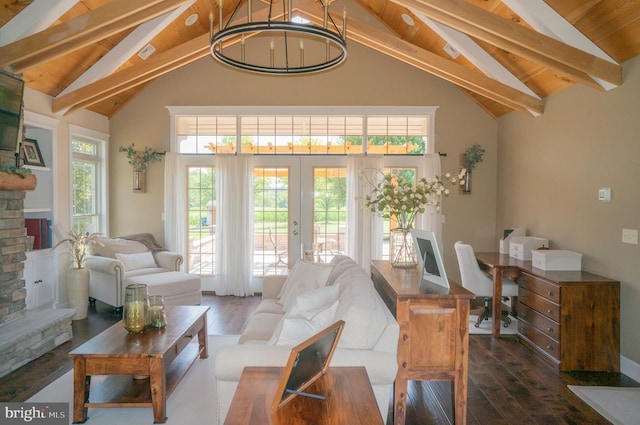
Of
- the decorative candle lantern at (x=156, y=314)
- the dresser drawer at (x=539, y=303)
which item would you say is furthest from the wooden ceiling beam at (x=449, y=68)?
the decorative candle lantern at (x=156, y=314)

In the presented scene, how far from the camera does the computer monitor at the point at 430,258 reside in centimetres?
258

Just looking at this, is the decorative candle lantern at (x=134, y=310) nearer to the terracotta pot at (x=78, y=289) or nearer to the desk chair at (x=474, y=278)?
the terracotta pot at (x=78, y=289)

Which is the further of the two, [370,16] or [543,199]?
[370,16]

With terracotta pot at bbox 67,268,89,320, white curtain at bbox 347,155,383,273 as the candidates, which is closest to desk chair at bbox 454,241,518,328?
white curtain at bbox 347,155,383,273

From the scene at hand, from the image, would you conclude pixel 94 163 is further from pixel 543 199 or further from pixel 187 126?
pixel 543 199

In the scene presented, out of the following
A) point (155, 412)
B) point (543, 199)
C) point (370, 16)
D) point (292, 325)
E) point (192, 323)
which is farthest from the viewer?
point (370, 16)

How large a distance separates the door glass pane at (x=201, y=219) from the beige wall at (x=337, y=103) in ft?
1.56

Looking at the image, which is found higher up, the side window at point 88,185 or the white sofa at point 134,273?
the side window at point 88,185

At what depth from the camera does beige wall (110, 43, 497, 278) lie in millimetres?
6059

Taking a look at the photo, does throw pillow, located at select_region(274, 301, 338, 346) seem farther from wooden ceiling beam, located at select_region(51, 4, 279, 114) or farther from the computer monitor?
wooden ceiling beam, located at select_region(51, 4, 279, 114)

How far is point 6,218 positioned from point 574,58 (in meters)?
5.31

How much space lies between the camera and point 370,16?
18.9 feet

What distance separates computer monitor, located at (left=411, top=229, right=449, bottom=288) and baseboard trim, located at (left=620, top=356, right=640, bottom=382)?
2.06m

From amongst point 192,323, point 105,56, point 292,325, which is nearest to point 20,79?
point 105,56
